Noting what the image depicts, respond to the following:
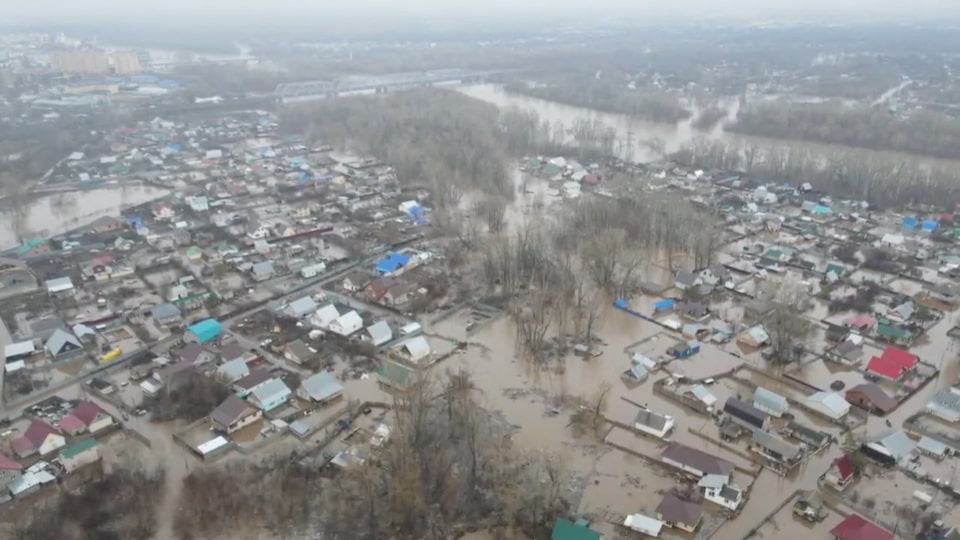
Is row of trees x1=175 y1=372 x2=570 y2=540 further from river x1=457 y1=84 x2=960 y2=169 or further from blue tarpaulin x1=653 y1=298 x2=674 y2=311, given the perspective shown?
river x1=457 y1=84 x2=960 y2=169

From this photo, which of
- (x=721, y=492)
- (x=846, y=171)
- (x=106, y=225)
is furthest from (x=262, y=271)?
(x=846, y=171)

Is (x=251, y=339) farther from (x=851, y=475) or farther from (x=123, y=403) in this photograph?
(x=851, y=475)

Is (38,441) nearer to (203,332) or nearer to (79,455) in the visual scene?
(79,455)

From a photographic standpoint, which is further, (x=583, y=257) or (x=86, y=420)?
(x=583, y=257)

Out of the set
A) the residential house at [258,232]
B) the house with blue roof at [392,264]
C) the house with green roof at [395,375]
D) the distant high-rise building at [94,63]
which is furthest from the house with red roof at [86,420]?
the distant high-rise building at [94,63]

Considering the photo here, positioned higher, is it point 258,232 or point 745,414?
point 258,232

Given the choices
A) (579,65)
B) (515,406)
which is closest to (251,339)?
(515,406)

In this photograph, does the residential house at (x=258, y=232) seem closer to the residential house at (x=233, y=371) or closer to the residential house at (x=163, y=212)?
the residential house at (x=163, y=212)
